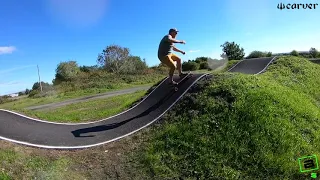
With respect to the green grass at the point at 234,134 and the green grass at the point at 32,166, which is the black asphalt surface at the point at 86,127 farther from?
the green grass at the point at 234,134

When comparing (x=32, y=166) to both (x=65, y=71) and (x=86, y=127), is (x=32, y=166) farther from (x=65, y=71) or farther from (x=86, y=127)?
(x=65, y=71)

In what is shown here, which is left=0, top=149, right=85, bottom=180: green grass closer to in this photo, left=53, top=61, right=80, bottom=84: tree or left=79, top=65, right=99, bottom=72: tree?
left=53, top=61, right=80, bottom=84: tree

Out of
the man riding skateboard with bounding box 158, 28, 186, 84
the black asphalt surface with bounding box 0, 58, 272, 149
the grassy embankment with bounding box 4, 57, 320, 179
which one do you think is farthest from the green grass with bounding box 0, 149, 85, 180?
the man riding skateboard with bounding box 158, 28, 186, 84

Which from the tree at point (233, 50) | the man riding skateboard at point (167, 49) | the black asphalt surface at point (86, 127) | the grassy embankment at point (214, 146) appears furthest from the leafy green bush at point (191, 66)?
the grassy embankment at point (214, 146)

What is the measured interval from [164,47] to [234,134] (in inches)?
150

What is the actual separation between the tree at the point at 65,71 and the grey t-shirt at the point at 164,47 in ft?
103

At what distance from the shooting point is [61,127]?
26.2 feet

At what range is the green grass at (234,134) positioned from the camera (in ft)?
17.1

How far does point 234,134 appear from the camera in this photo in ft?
19.7

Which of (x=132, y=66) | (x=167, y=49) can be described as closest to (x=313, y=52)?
(x=132, y=66)

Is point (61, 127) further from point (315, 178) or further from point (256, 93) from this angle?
point (315, 178)

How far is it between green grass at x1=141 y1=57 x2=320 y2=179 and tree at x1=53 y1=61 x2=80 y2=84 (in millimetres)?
33332

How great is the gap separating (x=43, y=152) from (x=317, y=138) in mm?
6201

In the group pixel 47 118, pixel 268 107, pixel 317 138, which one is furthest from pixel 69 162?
pixel 317 138
